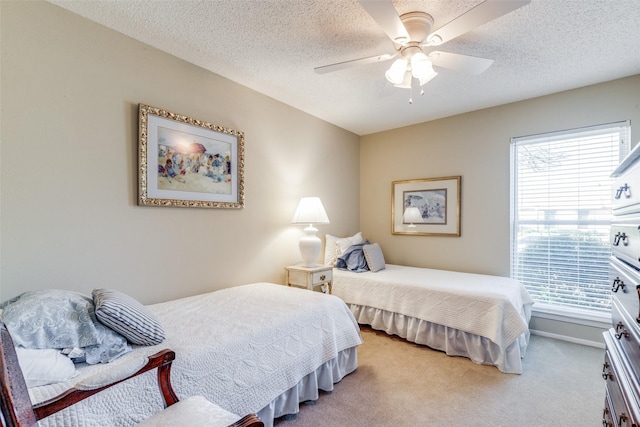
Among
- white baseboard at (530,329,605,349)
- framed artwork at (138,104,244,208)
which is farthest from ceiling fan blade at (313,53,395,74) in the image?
white baseboard at (530,329,605,349)

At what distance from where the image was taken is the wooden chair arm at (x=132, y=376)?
0.91 meters

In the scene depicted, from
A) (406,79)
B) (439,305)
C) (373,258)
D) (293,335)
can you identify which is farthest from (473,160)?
(293,335)

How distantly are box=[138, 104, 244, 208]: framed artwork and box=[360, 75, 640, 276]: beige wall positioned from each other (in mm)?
2107

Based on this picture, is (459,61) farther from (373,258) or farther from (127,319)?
(127,319)

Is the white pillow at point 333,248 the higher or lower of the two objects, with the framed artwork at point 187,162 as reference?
lower

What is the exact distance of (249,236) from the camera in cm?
296

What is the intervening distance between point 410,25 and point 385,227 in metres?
2.82

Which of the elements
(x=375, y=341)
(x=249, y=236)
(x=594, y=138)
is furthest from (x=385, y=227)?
(x=594, y=138)

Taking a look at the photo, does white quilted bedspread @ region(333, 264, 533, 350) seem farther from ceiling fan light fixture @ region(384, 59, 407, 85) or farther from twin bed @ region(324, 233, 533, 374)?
ceiling fan light fixture @ region(384, 59, 407, 85)

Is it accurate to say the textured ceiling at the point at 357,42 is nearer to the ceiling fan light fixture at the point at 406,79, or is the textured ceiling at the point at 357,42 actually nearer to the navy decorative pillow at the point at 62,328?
the ceiling fan light fixture at the point at 406,79

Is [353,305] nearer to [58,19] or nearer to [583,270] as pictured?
[583,270]

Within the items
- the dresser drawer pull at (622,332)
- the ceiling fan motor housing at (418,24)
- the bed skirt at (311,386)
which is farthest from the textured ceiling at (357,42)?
the bed skirt at (311,386)

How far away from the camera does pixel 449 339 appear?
109 inches

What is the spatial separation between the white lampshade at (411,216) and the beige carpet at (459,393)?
1.72m
